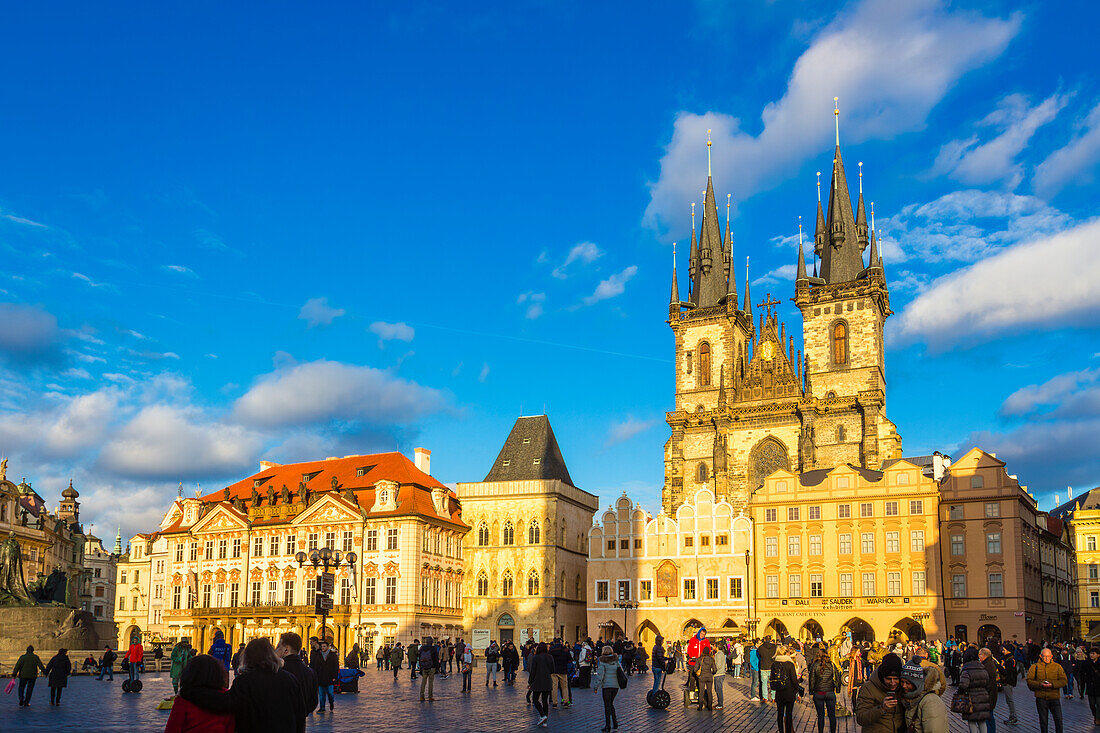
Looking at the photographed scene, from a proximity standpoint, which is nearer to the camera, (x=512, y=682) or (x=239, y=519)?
(x=512, y=682)

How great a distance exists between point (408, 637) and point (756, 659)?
39.2 metres

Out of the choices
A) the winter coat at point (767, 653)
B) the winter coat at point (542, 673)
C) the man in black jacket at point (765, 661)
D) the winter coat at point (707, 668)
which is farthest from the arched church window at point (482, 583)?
the winter coat at point (542, 673)

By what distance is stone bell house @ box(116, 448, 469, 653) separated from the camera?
66.1m

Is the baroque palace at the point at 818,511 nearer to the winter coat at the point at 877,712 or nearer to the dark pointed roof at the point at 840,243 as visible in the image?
the dark pointed roof at the point at 840,243

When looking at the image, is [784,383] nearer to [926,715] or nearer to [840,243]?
[840,243]

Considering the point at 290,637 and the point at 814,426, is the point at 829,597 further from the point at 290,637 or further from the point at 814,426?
the point at 290,637

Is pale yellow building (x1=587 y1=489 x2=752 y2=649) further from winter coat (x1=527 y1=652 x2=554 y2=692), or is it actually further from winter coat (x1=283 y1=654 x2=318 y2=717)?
winter coat (x1=283 y1=654 x2=318 y2=717)

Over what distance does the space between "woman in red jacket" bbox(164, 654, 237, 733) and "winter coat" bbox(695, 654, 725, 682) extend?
18800 mm

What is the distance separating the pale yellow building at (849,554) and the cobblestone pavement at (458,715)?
31881 millimetres

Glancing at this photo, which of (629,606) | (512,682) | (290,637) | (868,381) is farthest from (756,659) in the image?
(868,381)

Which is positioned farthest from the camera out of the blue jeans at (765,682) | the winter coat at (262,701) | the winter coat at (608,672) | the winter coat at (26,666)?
the blue jeans at (765,682)

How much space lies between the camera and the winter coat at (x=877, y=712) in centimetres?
873

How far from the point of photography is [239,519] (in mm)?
72875

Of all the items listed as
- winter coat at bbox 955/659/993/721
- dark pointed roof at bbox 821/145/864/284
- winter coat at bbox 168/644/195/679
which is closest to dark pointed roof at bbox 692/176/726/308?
dark pointed roof at bbox 821/145/864/284
